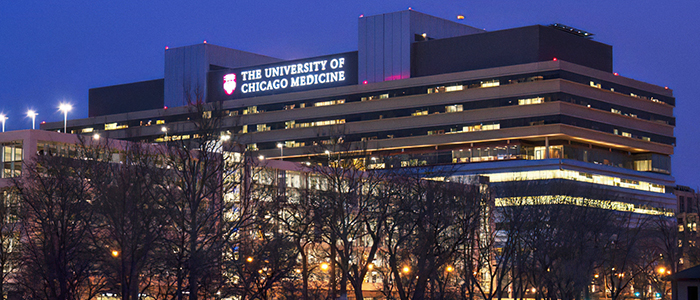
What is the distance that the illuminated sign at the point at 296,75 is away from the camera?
188m

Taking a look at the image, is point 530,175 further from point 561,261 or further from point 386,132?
point 561,261

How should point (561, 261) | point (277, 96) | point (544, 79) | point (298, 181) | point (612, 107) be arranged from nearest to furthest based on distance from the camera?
point (561, 261), point (298, 181), point (544, 79), point (612, 107), point (277, 96)

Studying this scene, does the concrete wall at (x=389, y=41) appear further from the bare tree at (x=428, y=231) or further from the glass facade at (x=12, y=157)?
the glass facade at (x=12, y=157)

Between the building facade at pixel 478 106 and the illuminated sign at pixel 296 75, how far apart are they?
0.24m

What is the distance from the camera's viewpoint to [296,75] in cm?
19162

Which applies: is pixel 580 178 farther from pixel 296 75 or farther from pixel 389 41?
pixel 296 75

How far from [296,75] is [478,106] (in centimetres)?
3865

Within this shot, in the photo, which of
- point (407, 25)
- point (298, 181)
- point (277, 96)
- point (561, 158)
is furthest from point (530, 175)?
point (298, 181)

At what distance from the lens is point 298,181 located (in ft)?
365

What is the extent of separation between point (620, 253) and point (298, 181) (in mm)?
37569

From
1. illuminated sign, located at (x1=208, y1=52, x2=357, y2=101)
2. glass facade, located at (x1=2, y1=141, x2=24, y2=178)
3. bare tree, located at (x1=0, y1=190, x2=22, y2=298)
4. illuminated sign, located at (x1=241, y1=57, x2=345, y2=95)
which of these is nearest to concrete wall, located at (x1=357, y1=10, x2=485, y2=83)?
illuminated sign, located at (x1=208, y1=52, x2=357, y2=101)

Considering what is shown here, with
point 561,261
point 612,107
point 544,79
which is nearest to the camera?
point 561,261

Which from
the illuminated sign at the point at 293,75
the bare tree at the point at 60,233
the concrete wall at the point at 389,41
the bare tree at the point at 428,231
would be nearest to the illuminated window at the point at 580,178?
the concrete wall at the point at 389,41

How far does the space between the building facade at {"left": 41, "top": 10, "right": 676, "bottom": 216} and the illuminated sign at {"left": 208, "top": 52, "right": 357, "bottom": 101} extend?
235 mm
